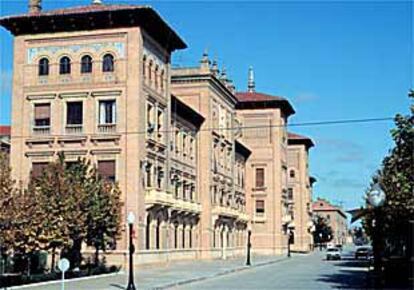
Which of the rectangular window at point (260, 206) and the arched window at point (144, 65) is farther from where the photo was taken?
the rectangular window at point (260, 206)

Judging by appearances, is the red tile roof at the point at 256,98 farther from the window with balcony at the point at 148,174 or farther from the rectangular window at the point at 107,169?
→ the rectangular window at the point at 107,169

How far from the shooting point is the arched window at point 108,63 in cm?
5025

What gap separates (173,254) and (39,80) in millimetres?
15822

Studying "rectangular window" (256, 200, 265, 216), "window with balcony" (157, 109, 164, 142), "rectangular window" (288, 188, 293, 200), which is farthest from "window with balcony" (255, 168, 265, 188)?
"window with balcony" (157, 109, 164, 142)

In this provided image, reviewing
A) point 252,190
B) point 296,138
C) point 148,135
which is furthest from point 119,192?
point 296,138

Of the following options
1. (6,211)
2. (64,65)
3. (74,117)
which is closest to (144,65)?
(64,65)

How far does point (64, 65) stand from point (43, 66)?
1466 mm

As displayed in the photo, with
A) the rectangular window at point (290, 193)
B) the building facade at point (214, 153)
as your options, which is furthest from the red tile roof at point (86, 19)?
the rectangular window at point (290, 193)

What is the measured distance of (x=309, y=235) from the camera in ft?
406

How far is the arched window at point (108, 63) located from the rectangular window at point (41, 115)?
4435 millimetres

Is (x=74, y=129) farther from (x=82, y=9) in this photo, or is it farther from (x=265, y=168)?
(x=265, y=168)

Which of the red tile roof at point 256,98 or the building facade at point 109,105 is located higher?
the red tile roof at point 256,98

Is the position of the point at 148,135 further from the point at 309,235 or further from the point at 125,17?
the point at 309,235

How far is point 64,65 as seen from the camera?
51125 mm
